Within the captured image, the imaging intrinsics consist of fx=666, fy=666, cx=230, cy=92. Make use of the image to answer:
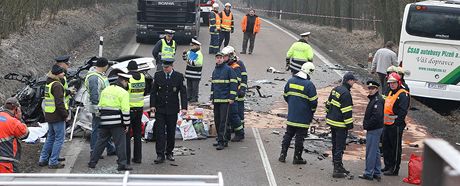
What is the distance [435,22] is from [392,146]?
7.78m

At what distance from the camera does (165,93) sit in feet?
36.1

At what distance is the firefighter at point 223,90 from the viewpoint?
11.9 metres

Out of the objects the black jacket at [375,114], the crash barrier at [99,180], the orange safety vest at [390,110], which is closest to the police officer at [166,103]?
the black jacket at [375,114]

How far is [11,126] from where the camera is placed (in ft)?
28.0

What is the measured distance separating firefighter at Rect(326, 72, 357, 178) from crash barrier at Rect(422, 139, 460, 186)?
26.2ft

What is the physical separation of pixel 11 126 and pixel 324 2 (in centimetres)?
3635

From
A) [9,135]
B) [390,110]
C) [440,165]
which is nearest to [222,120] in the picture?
[390,110]

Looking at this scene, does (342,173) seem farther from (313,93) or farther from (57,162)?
(57,162)

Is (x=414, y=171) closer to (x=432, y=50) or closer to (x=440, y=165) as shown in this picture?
(x=432, y=50)

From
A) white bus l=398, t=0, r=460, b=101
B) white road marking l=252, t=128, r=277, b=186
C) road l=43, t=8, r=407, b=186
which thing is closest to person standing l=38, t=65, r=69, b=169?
road l=43, t=8, r=407, b=186

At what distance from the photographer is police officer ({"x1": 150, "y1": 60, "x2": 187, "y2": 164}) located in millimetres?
10984

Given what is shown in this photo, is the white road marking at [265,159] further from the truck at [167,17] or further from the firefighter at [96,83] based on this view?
the truck at [167,17]

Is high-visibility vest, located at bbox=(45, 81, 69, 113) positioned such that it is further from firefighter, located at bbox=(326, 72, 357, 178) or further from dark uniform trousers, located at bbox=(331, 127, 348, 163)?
dark uniform trousers, located at bbox=(331, 127, 348, 163)

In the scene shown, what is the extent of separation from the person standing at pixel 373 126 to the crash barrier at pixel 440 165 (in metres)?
7.96
